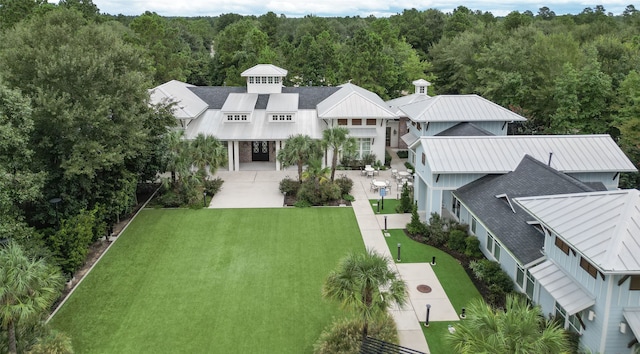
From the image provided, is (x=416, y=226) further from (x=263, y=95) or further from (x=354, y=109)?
(x=263, y=95)

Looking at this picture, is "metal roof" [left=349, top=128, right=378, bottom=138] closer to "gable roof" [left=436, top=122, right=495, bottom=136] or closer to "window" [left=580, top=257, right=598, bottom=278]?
"gable roof" [left=436, top=122, right=495, bottom=136]

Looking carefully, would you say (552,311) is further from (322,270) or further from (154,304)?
(154,304)

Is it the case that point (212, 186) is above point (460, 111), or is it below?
below

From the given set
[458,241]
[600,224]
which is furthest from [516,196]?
[600,224]

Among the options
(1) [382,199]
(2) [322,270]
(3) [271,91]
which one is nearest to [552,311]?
(2) [322,270]

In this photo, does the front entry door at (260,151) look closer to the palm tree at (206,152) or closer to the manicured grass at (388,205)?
the palm tree at (206,152)

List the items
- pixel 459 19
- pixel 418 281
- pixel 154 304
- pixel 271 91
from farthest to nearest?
pixel 459 19 → pixel 271 91 → pixel 418 281 → pixel 154 304

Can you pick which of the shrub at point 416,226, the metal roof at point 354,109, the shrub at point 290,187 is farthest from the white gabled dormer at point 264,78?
the shrub at point 416,226
